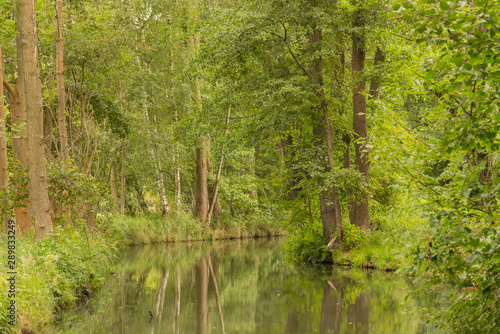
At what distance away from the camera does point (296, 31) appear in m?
14.7

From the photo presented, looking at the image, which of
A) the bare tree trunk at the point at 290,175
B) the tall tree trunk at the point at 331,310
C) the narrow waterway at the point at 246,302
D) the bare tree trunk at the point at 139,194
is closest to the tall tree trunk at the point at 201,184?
the bare tree trunk at the point at 139,194

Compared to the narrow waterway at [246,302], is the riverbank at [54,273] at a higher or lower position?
higher

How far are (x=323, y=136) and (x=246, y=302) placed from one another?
704 cm

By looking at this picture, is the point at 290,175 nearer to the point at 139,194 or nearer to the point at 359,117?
the point at 359,117

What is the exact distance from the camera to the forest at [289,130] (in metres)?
4.60

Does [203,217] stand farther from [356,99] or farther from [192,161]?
[356,99]

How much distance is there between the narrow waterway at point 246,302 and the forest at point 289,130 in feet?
2.32

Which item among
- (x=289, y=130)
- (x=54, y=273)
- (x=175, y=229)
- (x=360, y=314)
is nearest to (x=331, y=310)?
(x=360, y=314)

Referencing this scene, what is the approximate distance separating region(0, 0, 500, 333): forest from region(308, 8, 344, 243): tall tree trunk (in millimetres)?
72

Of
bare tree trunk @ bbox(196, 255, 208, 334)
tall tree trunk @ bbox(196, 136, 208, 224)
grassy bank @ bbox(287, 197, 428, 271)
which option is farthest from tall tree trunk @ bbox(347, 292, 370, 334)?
tall tree trunk @ bbox(196, 136, 208, 224)

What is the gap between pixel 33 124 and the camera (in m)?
9.93

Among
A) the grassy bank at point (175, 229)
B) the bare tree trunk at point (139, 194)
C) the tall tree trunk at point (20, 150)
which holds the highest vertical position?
the tall tree trunk at point (20, 150)

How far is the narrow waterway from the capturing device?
844 cm

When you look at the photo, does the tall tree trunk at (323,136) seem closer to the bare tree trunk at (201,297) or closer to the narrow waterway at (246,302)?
the narrow waterway at (246,302)
